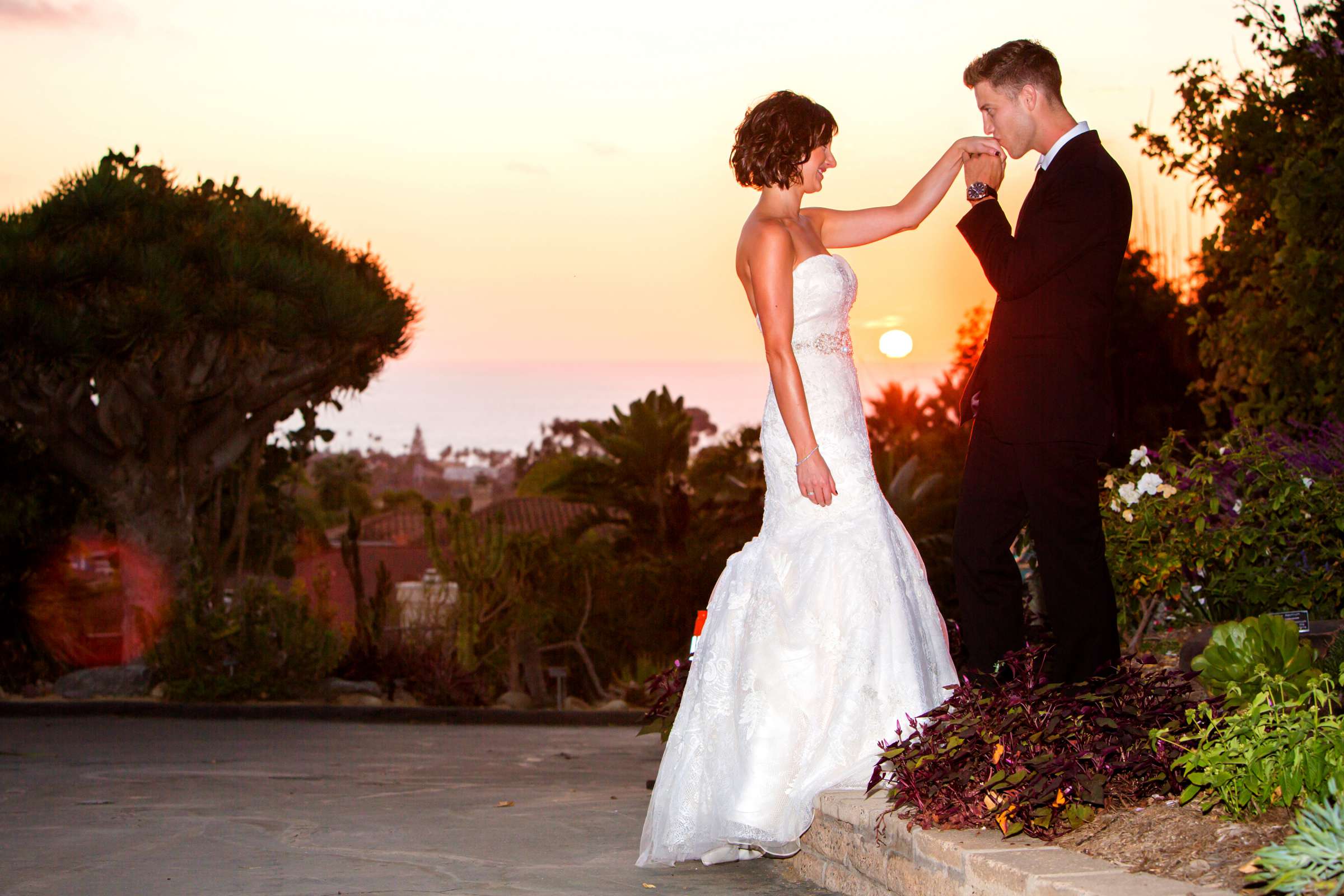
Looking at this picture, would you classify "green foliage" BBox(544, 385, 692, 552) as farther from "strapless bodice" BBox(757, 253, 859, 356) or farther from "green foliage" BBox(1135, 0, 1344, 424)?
Result: "strapless bodice" BBox(757, 253, 859, 356)

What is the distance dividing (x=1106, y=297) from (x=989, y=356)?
0.39m

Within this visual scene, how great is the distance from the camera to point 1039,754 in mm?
3760

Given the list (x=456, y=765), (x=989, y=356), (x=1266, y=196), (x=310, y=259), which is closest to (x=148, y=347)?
(x=310, y=259)

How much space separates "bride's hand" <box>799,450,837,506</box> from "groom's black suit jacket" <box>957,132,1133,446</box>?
0.78 meters

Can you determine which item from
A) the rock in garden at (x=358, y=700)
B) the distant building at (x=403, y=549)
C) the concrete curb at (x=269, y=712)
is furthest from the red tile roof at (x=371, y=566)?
the concrete curb at (x=269, y=712)

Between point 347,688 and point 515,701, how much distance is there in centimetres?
190

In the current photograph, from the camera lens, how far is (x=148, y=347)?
15.1m

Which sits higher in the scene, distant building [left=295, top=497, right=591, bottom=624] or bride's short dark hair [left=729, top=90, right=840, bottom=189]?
distant building [left=295, top=497, right=591, bottom=624]

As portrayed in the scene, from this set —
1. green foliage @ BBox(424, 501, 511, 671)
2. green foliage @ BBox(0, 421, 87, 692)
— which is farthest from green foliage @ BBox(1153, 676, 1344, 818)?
green foliage @ BBox(0, 421, 87, 692)

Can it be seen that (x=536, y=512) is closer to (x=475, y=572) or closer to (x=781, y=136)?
(x=475, y=572)

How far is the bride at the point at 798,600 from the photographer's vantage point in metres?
4.69

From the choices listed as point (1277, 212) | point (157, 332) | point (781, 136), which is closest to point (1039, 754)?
point (781, 136)

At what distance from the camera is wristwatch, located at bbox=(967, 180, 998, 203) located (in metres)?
4.54

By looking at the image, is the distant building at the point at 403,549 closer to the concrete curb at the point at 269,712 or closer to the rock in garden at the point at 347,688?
the rock in garden at the point at 347,688
